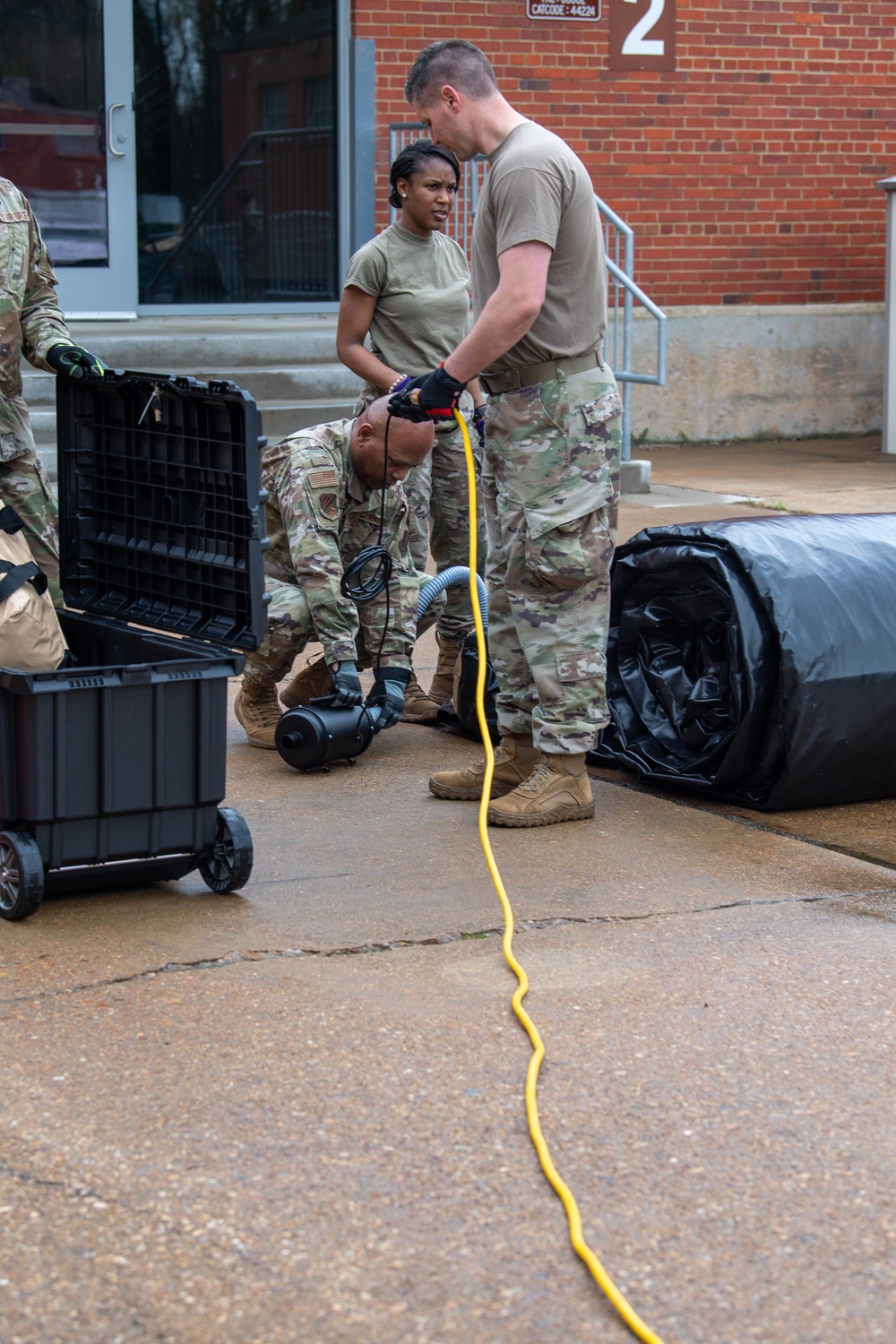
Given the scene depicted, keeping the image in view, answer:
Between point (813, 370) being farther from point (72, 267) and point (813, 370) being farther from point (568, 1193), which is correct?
point (568, 1193)

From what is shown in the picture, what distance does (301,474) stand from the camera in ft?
16.0

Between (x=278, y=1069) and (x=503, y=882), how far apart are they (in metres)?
1.17

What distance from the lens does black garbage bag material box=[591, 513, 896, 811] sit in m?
4.43

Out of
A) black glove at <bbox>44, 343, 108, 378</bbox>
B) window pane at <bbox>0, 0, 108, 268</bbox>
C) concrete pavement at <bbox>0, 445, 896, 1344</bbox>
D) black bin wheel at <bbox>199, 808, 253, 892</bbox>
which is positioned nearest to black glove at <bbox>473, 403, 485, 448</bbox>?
black glove at <bbox>44, 343, 108, 378</bbox>

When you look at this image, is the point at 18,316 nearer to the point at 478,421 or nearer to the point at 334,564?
the point at 334,564

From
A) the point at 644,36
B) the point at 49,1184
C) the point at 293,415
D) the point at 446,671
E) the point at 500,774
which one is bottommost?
the point at 49,1184

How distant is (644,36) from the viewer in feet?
38.7

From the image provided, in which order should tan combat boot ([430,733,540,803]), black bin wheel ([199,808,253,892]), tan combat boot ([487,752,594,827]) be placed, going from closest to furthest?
black bin wheel ([199,808,253,892]) < tan combat boot ([487,752,594,827]) < tan combat boot ([430,733,540,803])

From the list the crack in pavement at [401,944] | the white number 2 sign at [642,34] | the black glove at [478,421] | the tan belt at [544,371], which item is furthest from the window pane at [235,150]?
the crack in pavement at [401,944]

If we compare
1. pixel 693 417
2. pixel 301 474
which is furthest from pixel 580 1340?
pixel 693 417

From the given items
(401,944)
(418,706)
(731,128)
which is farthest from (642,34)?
(401,944)

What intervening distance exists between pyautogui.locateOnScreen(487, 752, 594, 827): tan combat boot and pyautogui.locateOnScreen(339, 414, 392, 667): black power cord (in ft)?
2.85

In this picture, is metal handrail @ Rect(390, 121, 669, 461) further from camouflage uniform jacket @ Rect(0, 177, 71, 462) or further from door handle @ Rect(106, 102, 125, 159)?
camouflage uniform jacket @ Rect(0, 177, 71, 462)

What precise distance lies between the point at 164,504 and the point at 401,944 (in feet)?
4.32
